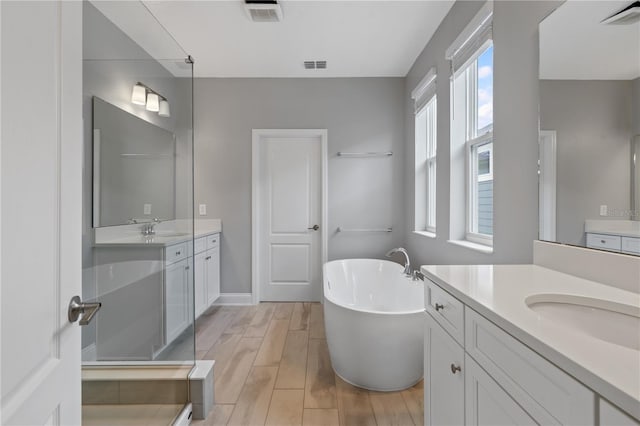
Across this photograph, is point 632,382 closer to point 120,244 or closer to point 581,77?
point 581,77

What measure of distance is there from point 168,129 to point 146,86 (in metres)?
0.26

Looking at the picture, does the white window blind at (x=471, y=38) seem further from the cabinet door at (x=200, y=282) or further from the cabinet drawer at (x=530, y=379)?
the cabinet door at (x=200, y=282)

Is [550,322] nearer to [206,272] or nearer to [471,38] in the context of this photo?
[471,38]

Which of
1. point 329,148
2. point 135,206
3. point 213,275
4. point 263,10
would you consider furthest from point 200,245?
point 263,10

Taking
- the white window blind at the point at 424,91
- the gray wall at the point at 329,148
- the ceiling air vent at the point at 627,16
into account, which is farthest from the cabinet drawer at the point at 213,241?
the ceiling air vent at the point at 627,16

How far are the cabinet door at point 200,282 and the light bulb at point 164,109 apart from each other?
1.42 meters

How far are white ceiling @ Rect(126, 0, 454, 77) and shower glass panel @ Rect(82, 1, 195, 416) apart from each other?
204mm

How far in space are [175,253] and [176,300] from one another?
30 cm

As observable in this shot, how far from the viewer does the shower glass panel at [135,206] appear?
125 cm

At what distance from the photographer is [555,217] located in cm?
121

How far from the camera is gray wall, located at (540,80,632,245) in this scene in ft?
3.14

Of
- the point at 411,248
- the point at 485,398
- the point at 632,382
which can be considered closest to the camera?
the point at 632,382

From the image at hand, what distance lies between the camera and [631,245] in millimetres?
928

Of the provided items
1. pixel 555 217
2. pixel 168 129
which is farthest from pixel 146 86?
pixel 555 217
